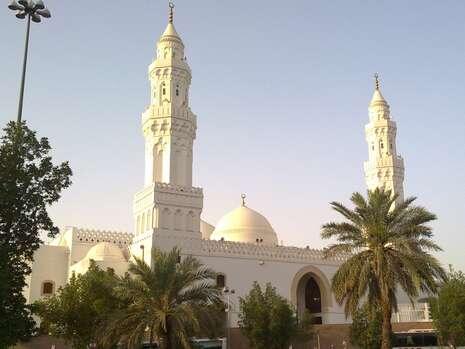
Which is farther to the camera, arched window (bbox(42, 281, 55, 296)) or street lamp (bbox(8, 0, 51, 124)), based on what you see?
arched window (bbox(42, 281, 55, 296))

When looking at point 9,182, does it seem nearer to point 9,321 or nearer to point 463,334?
point 9,321

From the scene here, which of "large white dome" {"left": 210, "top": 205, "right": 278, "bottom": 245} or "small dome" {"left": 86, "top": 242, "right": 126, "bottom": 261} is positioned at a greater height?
"large white dome" {"left": 210, "top": 205, "right": 278, "bottom": 245}

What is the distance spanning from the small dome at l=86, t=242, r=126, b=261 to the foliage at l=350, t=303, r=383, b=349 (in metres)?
13.8

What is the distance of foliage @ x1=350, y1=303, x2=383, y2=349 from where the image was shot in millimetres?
23688

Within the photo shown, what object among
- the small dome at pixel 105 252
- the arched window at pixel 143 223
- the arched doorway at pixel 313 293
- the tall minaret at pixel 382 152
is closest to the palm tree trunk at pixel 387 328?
the arched doorway at pixel 313 293

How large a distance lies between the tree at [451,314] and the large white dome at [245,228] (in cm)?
1609

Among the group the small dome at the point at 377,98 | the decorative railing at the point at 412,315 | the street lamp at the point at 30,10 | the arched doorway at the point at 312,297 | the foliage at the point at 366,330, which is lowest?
the foliage at the point at 366,330

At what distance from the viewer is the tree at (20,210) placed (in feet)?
46.9

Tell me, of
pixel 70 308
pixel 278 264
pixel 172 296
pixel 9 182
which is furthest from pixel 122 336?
pixel 278 264

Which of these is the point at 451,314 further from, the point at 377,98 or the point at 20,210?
the point at 377,98

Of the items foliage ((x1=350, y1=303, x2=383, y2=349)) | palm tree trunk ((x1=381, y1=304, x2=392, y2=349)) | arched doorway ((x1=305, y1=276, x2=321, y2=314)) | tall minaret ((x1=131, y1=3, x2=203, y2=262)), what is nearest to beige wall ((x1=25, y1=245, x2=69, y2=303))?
tall minaret ((x1=131, y1=3, x2=203, y2=262))

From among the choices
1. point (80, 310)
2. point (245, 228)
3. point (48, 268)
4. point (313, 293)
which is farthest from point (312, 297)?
point (80, 310)

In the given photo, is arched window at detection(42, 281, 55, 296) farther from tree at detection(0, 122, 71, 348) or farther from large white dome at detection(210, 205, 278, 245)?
tree at detection(0, 122, 71, 348)

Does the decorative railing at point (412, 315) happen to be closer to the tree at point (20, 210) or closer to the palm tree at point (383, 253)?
the palm tree at point (383, 253)
